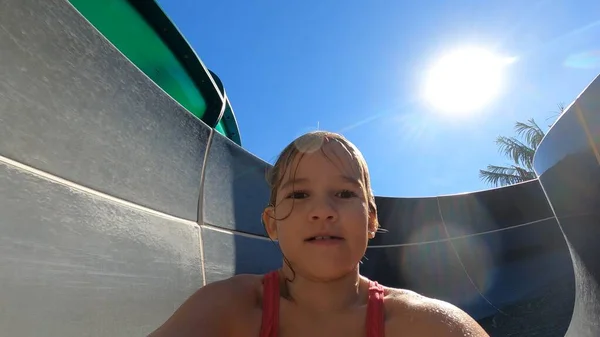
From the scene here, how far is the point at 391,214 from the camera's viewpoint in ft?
13.9

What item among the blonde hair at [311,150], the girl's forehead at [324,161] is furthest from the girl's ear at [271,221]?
the girl's forehead at [324,161]

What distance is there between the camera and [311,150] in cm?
128

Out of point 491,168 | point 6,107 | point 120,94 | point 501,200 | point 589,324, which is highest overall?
point 491,168

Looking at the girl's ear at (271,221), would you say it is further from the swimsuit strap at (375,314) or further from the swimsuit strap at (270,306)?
the swimsuit strap at (375,314)

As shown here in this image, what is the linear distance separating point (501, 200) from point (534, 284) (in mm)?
887

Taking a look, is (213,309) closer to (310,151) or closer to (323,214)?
(323,214)

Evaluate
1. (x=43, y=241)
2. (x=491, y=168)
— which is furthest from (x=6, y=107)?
(x=491, y=168)

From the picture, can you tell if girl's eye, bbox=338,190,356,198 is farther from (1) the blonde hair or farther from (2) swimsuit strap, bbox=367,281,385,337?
(2) swimsuit strap, bbox=367,281,385,337

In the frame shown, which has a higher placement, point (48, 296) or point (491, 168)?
point (491, 168)

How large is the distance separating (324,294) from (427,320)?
0.92ft

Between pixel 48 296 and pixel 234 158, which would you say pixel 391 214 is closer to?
pixel 234 158

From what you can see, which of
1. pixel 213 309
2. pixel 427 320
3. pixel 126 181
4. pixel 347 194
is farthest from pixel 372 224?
pixel 126 181

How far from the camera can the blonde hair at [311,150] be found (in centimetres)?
130

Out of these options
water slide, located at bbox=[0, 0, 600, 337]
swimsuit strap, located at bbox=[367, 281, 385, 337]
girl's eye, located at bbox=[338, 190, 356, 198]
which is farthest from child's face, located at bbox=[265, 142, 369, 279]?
water slide, located at bbox=[0, 0, 600, 337]
